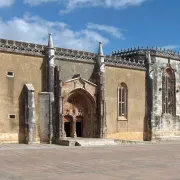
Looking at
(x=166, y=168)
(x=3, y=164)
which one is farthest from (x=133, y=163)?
(x=3, y=164)

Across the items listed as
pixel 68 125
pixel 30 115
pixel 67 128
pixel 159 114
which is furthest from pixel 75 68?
pixel 159 114

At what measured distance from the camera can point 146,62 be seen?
42.4 metres

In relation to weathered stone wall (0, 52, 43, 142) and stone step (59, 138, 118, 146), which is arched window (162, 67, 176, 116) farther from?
weathered stone wall (0, 52, 43, 142)

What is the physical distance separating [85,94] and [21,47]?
25.9ft

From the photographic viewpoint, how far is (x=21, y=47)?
3222 centimetres

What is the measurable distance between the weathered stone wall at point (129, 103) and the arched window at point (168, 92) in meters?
3.31

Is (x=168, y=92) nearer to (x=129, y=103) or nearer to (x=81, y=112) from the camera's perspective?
(x=129, y=103)

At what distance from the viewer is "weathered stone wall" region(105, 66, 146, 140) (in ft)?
127

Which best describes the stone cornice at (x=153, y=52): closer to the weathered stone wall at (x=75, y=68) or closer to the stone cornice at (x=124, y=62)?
the stone cornice at (x=124, y=62)

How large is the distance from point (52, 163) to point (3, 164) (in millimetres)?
2407

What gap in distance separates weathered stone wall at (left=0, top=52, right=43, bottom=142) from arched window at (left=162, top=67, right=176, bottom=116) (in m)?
17.1

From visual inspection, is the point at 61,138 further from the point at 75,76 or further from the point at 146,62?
the point at 146,62

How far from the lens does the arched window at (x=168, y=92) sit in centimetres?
4409

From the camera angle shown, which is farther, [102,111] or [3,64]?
[102,111]
